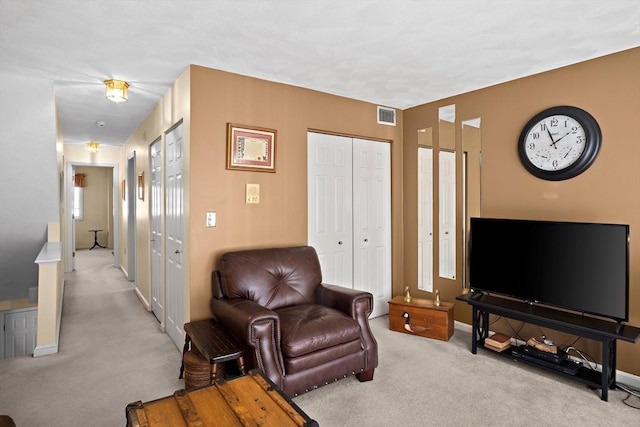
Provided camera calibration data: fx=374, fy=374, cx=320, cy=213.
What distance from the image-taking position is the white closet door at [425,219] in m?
4.27

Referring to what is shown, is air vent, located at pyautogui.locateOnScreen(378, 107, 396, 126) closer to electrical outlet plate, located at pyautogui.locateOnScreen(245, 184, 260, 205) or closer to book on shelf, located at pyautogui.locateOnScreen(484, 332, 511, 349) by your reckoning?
electrical outlet plate, located at pyautogui.locateOnScreen(245, 184, 260, 205)

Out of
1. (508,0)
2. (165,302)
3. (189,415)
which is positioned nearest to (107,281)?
(165,302)

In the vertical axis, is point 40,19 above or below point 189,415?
above

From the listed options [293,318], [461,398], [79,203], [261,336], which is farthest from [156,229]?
[79,203]

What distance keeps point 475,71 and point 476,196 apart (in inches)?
47.1

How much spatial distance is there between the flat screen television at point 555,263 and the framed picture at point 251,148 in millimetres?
1978

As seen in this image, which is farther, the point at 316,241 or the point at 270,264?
the point at 316,241

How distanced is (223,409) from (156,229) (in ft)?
10.6

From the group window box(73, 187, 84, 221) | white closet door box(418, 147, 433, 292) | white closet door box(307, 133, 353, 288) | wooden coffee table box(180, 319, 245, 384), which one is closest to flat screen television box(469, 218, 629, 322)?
white closet door box(418, 147, 433, 292)

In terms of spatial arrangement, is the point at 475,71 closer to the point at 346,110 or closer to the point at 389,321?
the point at 346,110

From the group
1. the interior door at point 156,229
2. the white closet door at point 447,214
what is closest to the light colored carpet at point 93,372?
the interior door at point 156,229

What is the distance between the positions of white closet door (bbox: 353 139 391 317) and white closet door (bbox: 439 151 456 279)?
630 mm

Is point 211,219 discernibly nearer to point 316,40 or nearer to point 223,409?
point 316,40

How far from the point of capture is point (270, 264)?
123 inches
